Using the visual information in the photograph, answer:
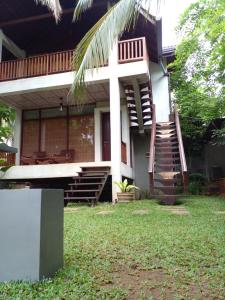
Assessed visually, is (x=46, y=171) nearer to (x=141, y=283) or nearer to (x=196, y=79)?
(x=141, y=283)

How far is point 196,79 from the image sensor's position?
14.6 m

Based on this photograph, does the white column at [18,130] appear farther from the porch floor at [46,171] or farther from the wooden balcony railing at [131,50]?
the wooden balcony railing at [131,50]

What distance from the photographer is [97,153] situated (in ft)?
39.4

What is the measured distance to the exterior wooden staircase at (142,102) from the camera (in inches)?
431

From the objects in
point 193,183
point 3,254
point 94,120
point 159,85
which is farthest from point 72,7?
point 3,254

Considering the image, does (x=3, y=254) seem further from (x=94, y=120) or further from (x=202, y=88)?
(x=202, y=88)

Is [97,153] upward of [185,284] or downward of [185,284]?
upward

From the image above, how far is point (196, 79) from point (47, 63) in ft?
25.2

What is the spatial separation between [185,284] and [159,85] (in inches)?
493

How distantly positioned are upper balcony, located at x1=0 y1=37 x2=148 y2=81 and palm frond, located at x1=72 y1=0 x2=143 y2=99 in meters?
5.07

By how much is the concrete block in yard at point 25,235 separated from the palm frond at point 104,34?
287 cm

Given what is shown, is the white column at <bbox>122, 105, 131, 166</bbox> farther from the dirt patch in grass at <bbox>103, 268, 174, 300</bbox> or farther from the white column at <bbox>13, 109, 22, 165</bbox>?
the dirt patch in grass at <bbox>103, 268, 174, 300</bbox>

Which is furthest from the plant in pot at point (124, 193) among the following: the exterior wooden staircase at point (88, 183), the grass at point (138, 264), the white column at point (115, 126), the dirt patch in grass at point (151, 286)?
the dirt patch in grass at point (151, 286)

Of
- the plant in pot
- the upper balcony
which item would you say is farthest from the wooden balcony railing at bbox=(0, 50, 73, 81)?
the plant in pot
